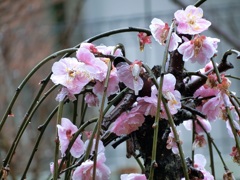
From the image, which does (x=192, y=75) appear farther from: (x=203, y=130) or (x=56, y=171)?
(x=56, y=171)

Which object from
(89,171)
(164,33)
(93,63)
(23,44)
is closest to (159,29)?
(164,33)

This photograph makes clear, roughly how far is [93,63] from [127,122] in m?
0.10

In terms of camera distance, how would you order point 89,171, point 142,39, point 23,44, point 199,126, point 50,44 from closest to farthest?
point 89,171 < point 142,39 < point 199,126 < point 23,44 < point 50,44

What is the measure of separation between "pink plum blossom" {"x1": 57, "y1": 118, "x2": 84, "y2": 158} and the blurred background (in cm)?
192

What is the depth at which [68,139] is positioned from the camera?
2.88 feet

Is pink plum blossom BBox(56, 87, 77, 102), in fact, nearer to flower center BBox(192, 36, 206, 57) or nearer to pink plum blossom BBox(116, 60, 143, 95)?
pink plum blossom BBox(116, 60, 143, 95)

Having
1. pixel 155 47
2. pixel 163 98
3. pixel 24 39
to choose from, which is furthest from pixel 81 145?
pixel 155 47

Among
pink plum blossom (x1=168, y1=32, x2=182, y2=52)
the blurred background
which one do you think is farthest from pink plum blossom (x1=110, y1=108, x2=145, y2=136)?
the blurred background

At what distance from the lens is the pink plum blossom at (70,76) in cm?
84

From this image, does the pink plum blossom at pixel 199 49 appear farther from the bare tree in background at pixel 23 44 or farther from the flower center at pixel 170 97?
the bare tree in background at pixel 23 44

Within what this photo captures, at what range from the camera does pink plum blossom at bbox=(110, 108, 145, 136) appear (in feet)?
2.83

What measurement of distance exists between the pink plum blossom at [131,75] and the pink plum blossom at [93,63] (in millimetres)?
24

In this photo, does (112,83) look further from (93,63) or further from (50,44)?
(50,44)

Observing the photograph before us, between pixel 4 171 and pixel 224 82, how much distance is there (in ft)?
1.12
